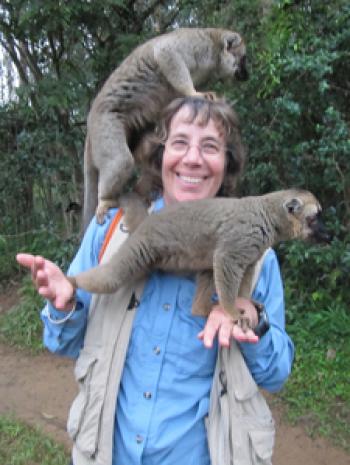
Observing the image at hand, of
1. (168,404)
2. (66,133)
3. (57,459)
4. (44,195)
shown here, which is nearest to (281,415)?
(57,459)

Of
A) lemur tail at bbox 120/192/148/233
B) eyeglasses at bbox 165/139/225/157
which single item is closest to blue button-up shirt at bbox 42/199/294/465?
lemur tail at bbox 120/192/148/233

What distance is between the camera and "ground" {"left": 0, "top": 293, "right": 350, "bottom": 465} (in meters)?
4.30

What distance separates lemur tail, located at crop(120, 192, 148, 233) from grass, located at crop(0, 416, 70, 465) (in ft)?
9.37

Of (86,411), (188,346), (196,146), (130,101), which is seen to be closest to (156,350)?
(188,346)

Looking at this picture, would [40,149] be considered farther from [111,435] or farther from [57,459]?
[111,435]

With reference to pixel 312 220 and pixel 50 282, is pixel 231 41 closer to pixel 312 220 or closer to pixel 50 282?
pixel 312 220

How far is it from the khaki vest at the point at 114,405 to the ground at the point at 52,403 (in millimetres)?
2515

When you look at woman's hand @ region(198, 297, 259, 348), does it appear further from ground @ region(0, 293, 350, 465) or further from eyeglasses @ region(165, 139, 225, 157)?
ground @ region(0, 293, 350, 465)

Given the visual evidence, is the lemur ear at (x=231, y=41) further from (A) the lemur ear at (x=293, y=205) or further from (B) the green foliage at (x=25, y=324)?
(B) the green foliage at (x=25, y=324)

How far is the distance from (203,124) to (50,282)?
3.50ft

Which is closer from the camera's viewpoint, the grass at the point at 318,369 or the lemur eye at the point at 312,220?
the lemur eye at the point at 312,220

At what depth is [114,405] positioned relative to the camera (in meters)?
2.13

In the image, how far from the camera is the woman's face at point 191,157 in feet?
7.50

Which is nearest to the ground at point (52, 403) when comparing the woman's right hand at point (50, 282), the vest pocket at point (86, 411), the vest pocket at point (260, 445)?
the vest pocket at point (260, 445)
